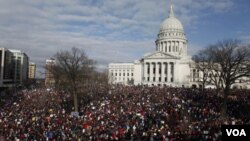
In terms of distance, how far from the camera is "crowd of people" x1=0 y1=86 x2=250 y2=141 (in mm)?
25688

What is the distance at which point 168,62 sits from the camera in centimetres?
12294

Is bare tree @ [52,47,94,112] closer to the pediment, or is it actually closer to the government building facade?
the government building facade

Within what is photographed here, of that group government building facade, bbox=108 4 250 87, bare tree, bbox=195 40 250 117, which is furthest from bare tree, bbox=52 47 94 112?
government building facade, bbox=108 4 250 87

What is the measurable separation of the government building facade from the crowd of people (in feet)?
236

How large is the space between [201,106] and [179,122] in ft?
27.4

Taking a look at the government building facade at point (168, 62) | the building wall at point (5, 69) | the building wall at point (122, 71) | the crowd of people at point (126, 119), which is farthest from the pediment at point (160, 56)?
the crowd of people at point (126, 119)

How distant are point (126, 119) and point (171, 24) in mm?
110564

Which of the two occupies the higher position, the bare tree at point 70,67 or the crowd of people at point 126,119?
the bare tree at point 70,67

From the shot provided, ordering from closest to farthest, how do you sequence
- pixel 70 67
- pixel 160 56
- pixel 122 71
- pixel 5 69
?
pixel 70 67
pixel 5 69
pixel 160 56
pixel 122 71

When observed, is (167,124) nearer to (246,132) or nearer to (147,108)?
(147,108)

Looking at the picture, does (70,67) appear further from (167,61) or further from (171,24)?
(171,24)

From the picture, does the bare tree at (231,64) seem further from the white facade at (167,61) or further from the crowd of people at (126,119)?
the white facade at (167,61)

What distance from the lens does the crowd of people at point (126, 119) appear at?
2569cm

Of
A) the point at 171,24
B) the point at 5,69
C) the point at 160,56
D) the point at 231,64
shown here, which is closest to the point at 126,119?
the point at 231,64
